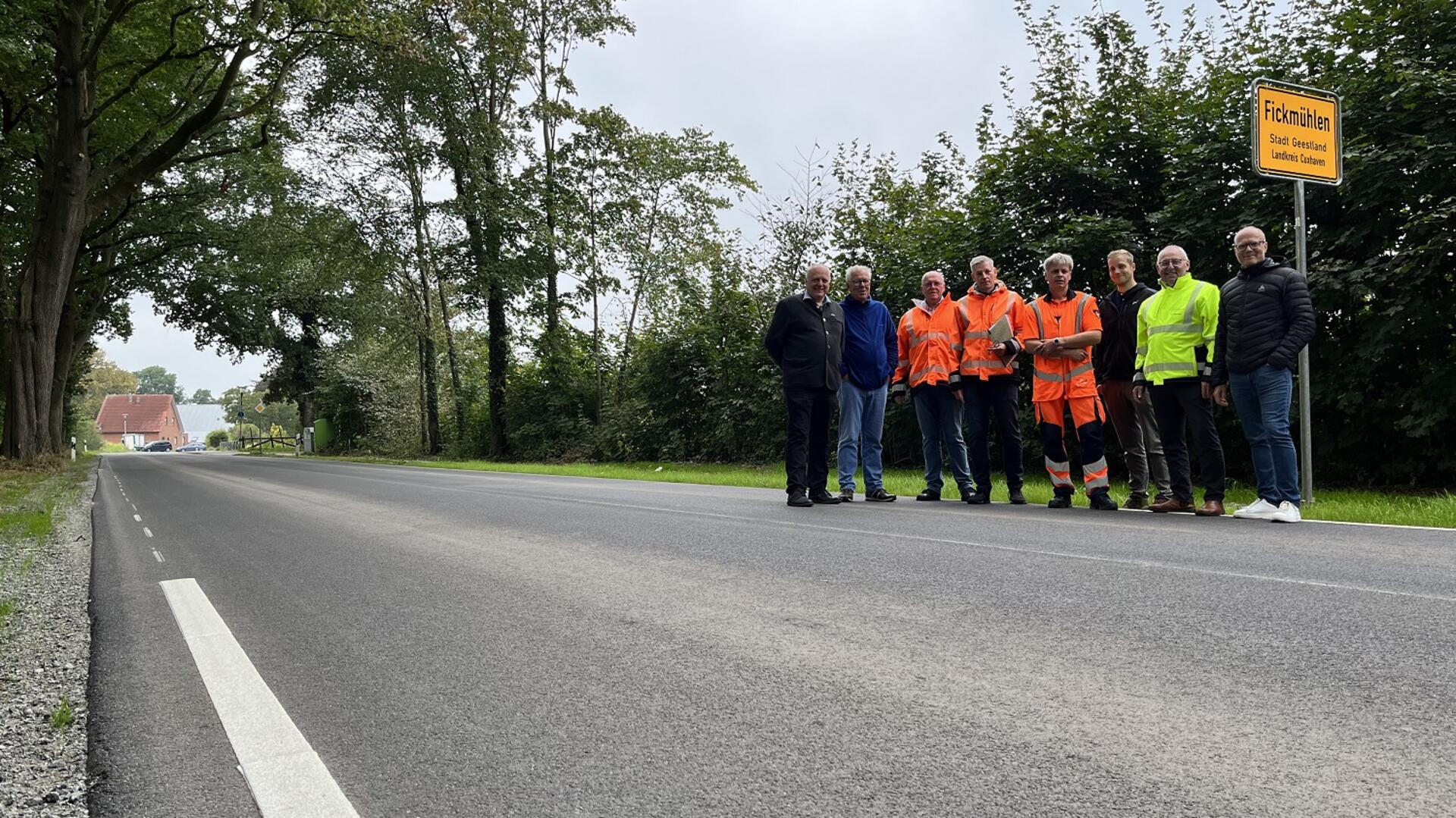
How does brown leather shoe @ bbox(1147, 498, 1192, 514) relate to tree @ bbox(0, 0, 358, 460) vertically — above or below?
below

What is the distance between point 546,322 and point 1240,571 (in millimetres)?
24136

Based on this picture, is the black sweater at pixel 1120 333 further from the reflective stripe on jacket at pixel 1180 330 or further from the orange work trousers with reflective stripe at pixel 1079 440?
the reflective stripe on jacket at pixel 1180 330

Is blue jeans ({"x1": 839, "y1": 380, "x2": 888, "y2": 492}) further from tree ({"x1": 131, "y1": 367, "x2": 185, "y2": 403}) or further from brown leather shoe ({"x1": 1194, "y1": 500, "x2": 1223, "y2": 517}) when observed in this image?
tree ({"x1": 131, "y1": 367, "x2": 185, "y2": 403})

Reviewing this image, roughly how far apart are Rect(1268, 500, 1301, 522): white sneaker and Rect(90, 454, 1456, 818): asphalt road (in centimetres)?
24

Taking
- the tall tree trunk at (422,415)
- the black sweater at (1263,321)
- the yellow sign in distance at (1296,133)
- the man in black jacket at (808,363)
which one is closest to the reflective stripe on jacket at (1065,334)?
the black sweater at (1263,321)

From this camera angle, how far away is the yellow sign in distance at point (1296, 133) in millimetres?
7641

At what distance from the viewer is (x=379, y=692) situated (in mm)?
3078

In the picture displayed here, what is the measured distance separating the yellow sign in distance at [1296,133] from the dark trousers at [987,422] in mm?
2735

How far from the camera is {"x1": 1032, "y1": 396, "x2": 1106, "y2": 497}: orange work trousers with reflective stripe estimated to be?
26.5 feet

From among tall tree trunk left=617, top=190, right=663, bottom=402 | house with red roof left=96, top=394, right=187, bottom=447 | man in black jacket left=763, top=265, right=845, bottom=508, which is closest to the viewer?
man in black jacket left=763, top=265, right=845, bottom=508

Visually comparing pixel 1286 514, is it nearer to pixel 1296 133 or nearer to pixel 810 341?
pixel 1296 133

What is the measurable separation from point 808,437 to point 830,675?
5.95 meters

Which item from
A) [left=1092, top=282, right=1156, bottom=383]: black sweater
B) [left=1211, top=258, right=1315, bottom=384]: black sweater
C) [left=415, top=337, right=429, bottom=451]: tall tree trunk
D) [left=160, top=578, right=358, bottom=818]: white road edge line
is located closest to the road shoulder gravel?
[left=160, top=578, right=358, bottom=818]: white road edge line

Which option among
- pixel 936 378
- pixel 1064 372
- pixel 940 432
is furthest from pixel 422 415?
pixel 1064 372
